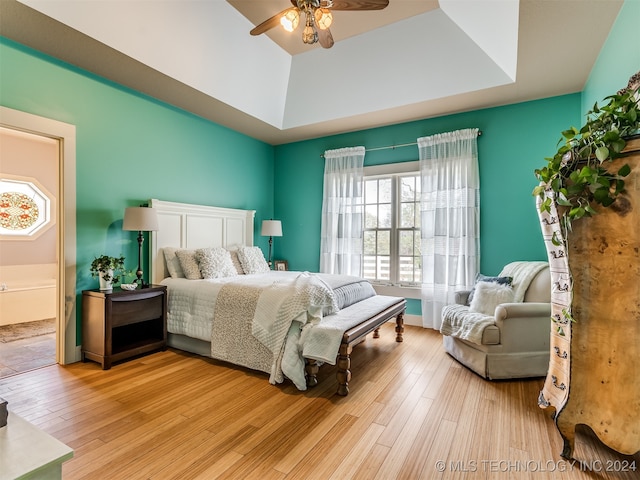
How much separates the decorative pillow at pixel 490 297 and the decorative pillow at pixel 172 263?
3183 millimetres

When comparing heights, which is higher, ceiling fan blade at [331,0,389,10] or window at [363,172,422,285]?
ceiling fan blade at [331,0,389,10]

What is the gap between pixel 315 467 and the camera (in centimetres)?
171

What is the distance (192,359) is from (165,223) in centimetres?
164

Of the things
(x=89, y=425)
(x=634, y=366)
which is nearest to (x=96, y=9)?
(x=89, y=425)

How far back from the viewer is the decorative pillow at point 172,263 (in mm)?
3787

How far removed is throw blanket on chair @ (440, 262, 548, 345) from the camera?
279 centimetres

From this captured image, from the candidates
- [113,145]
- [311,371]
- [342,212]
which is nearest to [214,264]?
[113,145]

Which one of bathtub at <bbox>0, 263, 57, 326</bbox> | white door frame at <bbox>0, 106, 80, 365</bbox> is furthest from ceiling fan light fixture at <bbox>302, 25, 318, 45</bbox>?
bathtub at <bbox>0, 263, 57, 326</bbox>

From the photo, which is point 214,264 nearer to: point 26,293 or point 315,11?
point 315,11

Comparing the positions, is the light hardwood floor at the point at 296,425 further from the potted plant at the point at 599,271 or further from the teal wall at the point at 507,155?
the teal wall at the point at 507,155

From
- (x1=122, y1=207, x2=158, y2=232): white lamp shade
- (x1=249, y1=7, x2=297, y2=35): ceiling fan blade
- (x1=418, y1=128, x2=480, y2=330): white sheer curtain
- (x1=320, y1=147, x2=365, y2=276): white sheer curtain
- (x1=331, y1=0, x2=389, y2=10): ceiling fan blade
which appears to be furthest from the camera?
(x1=320, y1=147, x2=365, y2=276): white sheer curtain

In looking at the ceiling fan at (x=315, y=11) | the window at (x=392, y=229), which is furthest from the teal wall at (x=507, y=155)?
the ceiling fan at (x=315, y=11)

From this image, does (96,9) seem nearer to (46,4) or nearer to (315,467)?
(46,4)

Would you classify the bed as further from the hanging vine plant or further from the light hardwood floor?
the hanging vine plant
